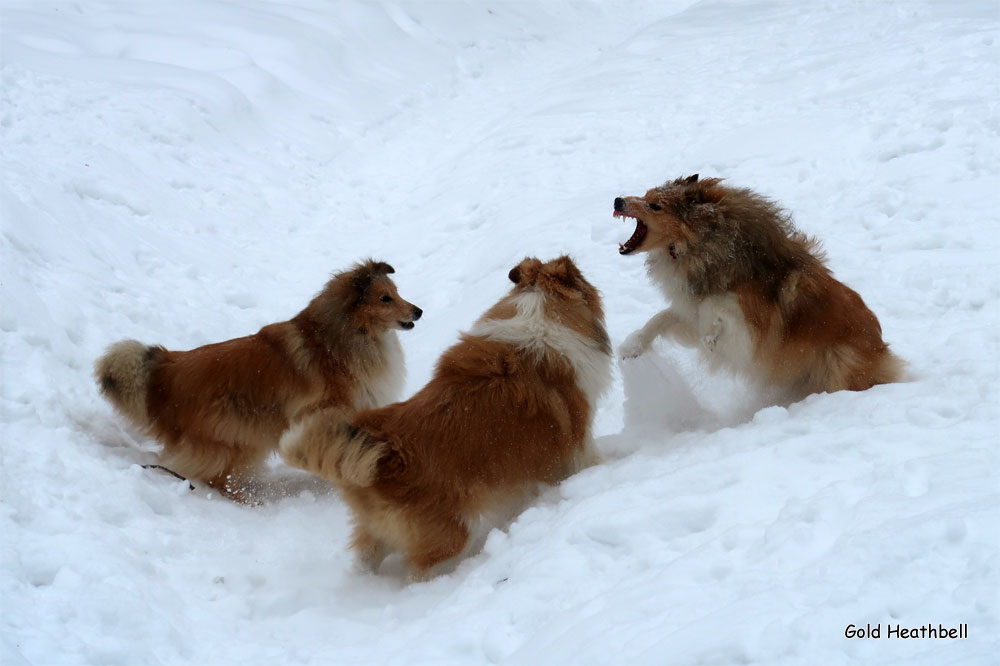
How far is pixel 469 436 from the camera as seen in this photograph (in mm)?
4277

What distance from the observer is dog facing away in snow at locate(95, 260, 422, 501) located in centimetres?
531

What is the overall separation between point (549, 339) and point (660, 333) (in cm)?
116

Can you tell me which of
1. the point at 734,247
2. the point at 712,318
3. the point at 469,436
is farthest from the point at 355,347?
the point at 734,247

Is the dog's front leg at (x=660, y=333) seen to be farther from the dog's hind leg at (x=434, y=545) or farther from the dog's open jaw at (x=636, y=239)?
the dog's hind leg at (x=434, y=545)

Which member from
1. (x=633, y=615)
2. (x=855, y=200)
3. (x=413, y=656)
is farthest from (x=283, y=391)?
(x=855, y=200)

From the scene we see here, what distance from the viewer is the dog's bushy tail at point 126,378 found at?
517 centimetres

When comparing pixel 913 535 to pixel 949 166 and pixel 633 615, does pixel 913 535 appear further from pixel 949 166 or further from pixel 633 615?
pixel 949 166

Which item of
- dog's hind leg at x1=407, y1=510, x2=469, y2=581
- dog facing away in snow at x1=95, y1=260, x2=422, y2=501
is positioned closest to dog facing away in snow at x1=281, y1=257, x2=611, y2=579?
dog's hind leg at x1=407, y1=510, x2=469, y2=581

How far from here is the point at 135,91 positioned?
10.8 m

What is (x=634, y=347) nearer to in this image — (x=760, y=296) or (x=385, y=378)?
(x=760, y=296)

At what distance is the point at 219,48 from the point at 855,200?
1031cm

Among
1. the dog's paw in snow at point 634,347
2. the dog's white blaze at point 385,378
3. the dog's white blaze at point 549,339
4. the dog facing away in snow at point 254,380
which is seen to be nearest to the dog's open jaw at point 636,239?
the dog's paw in snow at point 634,347

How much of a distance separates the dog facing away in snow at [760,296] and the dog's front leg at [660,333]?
110mm

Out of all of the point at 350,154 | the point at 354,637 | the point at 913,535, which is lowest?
the point at 354,637
